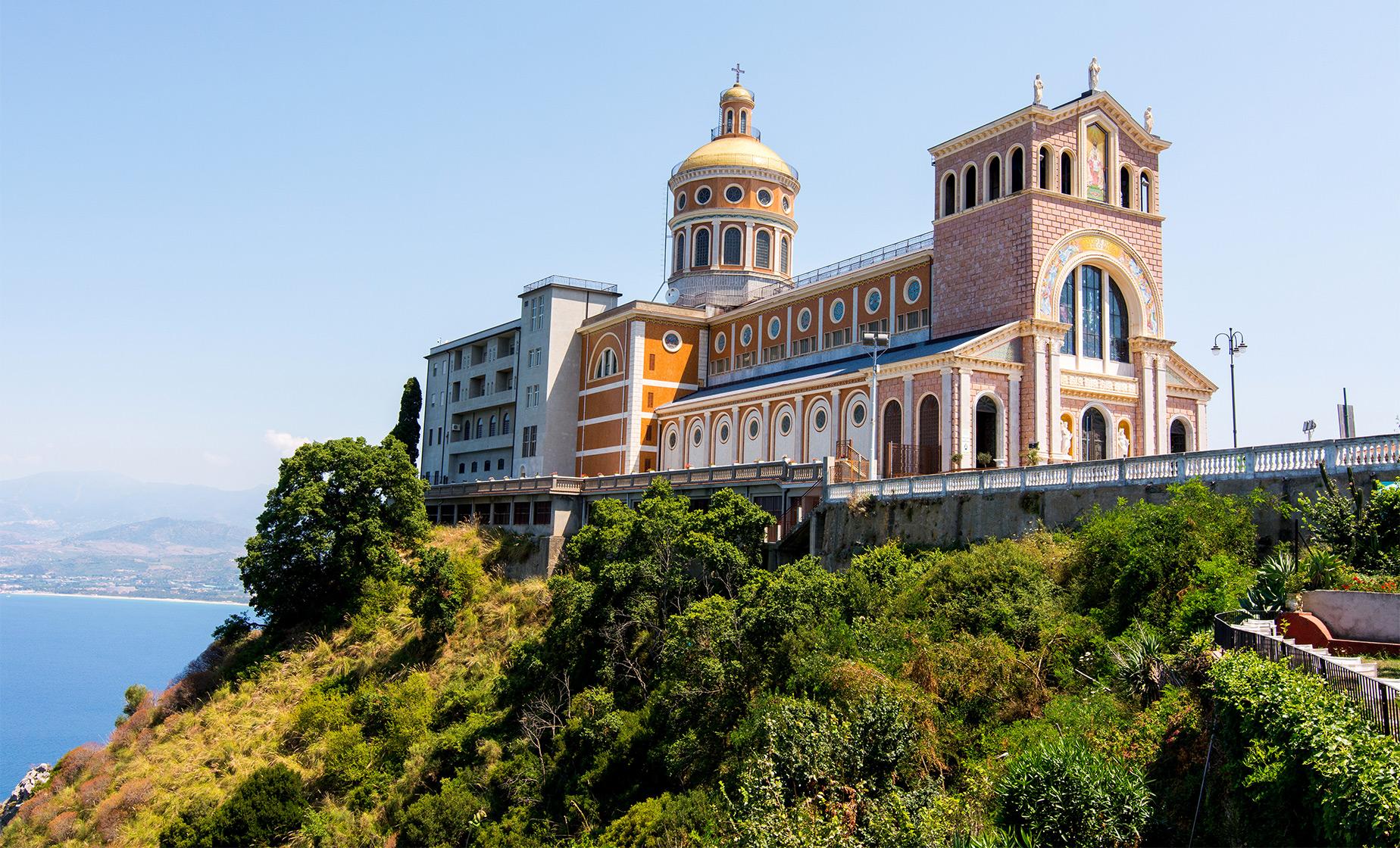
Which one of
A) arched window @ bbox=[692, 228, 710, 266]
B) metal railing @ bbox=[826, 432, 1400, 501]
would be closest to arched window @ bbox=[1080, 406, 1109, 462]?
metal railing @ bbox=[826, 432, 1400, 501]

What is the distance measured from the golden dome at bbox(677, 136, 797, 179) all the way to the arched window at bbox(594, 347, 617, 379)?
12.4 m

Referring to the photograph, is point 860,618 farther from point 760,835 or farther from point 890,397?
point 890,397

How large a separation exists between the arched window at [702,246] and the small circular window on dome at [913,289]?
1939 cm

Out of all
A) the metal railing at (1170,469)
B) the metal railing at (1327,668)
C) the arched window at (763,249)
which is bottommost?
the metal railing at (1327,668)

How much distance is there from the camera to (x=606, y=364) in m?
58.7

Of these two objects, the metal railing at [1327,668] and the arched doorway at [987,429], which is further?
the arched doorway at [987,429]

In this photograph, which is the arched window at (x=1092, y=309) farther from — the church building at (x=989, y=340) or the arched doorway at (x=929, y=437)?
the arched doorway at (x=929, y=437)

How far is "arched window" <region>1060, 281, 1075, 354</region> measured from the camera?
39.1 meters

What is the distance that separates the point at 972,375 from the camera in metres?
37.6

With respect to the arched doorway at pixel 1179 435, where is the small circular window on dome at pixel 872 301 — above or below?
above

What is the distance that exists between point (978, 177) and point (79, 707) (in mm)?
115710

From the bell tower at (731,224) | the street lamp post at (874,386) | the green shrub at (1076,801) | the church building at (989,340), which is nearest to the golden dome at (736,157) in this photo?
the bell tower at (731,224)

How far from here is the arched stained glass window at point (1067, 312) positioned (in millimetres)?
39094

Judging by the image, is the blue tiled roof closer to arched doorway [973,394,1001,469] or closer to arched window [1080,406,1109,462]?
arched doorway [973,394,1001,469]
